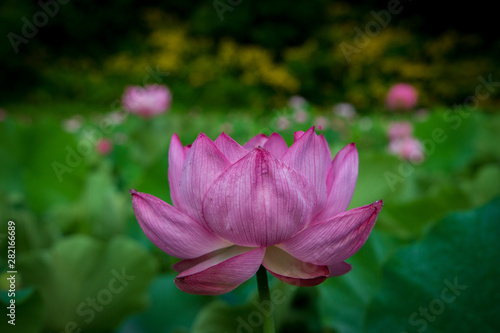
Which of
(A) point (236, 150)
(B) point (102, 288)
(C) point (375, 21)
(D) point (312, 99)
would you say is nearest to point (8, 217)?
(B) point (102, 288)

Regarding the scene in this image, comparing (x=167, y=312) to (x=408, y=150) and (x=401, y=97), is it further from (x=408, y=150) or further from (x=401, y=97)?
(x=401, y=97)

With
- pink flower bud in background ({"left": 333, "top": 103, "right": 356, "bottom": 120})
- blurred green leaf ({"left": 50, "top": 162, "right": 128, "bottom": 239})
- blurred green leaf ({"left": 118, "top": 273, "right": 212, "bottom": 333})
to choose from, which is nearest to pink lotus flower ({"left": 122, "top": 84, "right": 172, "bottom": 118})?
pink flower bud in background ({"left": 333, "top": 103, "right": 356, "bottom": 120})

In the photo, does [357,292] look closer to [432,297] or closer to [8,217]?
[432,297]

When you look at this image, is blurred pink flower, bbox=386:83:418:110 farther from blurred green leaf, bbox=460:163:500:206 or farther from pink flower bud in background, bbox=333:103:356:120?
blurred green leaf, bbox=460:163:500:206

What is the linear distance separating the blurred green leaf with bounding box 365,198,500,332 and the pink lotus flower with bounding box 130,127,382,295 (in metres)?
0.15

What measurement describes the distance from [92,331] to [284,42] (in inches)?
265

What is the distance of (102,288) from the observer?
1.86ft

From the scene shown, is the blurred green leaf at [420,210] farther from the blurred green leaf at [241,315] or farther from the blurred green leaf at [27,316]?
the blurred green leaf at [27,316]

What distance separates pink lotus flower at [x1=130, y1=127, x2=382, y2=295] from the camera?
0.86 ft

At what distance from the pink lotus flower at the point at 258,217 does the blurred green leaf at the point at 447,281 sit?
0.49 feet

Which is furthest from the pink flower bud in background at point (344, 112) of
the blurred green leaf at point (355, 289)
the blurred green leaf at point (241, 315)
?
the blurred green leaf at point (241, 315)

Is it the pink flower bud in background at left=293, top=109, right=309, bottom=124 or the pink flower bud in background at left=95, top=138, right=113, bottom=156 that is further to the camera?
the pink flower bud in background at left=293, top=109, right=309, bottom=124

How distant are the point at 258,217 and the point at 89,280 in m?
0.39

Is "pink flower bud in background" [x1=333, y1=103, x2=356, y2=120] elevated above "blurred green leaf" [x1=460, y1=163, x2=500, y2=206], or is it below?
below
